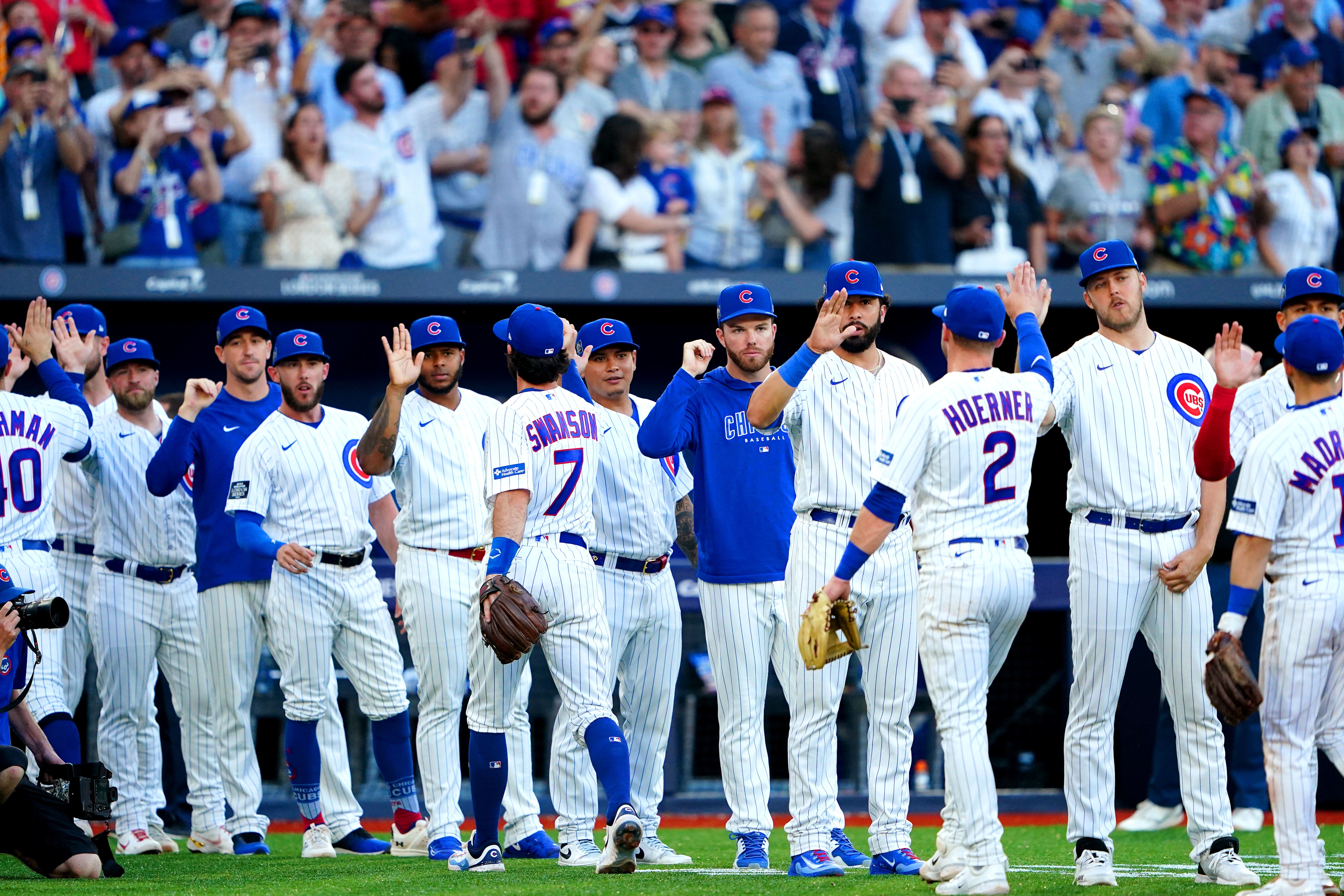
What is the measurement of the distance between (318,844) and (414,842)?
1.30 ft

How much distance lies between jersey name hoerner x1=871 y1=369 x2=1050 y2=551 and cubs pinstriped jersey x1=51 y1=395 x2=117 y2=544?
4131mm

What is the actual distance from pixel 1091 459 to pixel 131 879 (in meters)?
3.64

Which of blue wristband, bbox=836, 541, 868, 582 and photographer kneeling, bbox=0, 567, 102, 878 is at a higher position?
blue wristband, bbox=836, 541, 868, 582

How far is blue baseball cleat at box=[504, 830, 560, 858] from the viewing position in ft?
20.4

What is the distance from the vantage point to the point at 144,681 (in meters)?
6.88

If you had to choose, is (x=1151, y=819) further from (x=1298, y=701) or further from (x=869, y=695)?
(x=1298, y=701)

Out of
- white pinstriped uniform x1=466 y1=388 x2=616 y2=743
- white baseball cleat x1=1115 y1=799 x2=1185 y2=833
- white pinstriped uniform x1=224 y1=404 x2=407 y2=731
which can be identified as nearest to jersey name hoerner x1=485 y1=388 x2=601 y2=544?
white pinstriped uniform x1=466 y1=388 x2=616 y2=743

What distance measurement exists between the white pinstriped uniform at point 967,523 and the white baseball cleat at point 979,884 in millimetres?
90

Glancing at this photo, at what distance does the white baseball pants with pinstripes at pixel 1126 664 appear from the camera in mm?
4918

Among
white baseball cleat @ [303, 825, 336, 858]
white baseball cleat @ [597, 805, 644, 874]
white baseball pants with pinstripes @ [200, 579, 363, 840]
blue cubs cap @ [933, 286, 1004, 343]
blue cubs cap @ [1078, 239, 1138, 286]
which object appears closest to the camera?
blue cubs cap @ [933, 286, 1004, 343]

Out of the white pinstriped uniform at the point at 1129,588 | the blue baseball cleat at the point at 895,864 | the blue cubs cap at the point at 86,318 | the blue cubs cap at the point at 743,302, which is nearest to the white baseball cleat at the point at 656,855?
the blue baseball cleat at the point at 895,864

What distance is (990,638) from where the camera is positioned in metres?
4.83

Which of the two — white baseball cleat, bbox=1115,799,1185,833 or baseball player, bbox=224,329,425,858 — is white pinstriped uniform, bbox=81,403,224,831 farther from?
white baseball cleat, bbox=1115,799,1185,833

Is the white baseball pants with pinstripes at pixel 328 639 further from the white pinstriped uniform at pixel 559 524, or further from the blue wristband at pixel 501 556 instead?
the blue wristband at pixel 501 556
